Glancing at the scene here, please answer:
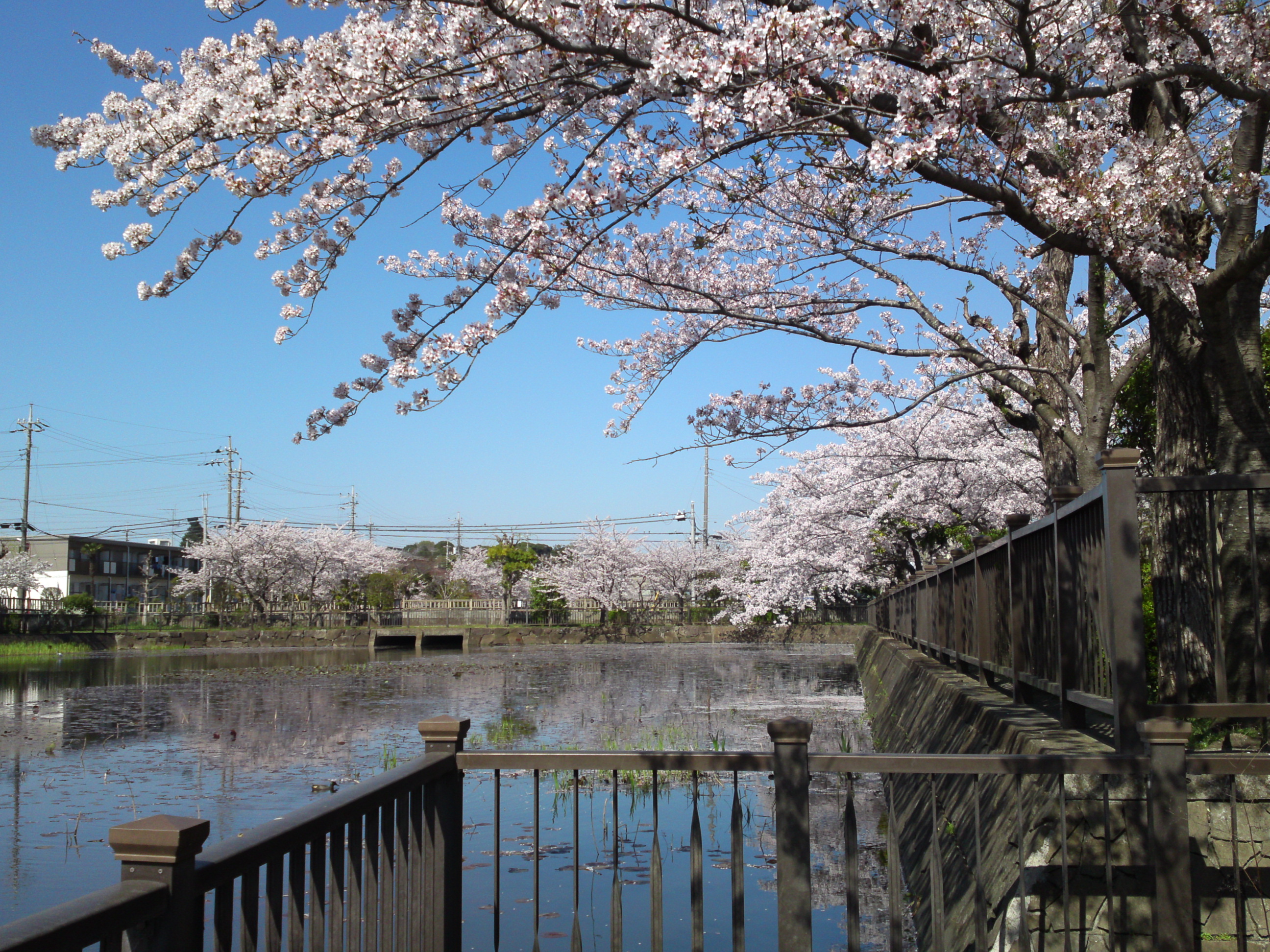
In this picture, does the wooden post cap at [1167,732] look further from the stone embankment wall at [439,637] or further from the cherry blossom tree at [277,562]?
the cherry blossom tree at [277,562]

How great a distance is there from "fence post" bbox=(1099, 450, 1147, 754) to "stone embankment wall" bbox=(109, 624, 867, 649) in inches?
1617

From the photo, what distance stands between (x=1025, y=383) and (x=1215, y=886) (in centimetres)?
602

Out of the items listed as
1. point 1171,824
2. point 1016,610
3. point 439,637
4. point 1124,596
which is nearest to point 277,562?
point 439,637

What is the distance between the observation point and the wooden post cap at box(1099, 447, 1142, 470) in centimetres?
375

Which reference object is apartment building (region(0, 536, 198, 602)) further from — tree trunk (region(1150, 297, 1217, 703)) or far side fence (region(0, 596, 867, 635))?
tree trunk (region(1150, 297, 1217, 703))

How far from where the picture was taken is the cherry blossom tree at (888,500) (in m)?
18.7

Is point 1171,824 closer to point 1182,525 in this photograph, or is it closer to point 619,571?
point 1182,525

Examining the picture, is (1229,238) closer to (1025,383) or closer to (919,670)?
(1025,383)

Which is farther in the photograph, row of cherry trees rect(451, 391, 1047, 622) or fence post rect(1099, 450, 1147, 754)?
row of cherry trees rect(451, 391, 1047, 622)

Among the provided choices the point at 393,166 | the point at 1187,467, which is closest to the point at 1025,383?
the point at 1187,467

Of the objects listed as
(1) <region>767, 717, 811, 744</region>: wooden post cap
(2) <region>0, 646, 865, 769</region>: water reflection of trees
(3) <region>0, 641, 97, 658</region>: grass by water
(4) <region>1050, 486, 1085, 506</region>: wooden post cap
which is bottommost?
(3) <region>0, 641, 97, 658</region>: grass by water

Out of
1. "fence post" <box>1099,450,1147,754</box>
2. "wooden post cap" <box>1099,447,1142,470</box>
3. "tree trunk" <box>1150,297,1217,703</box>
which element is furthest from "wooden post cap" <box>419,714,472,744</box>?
"tree trunk" <box>1150,297,1217,703</box>

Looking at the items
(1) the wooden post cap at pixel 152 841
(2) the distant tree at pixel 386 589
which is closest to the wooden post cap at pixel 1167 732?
(1) the wooden post cap at pixel 152 841

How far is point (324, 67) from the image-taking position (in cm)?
490
